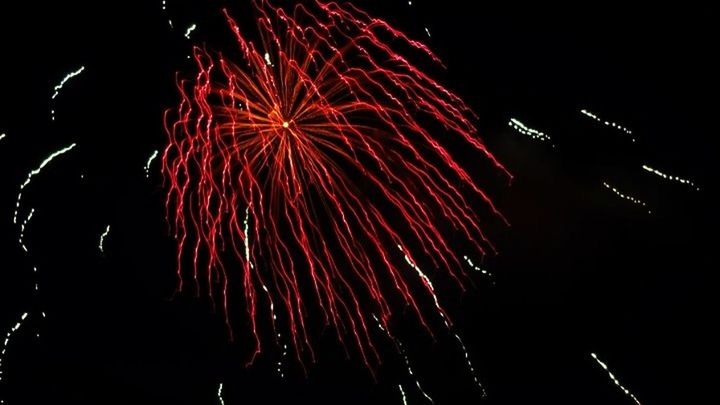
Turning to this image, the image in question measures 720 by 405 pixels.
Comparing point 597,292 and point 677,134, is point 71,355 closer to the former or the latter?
point 597,292

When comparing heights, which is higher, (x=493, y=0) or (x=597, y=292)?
(x=493, y=0)

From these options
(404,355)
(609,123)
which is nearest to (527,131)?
(609,123)

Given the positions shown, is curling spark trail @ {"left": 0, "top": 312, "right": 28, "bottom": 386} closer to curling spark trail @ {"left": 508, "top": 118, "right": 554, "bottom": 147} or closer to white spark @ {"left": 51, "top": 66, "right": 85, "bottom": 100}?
white spark @ {"left": 51, "top": 66, "right": 85, "bottom": 100}

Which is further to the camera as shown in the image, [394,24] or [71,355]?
[394,24]

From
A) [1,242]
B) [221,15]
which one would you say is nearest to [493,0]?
[221,15]

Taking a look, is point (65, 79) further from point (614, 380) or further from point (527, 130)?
point (614, 380)

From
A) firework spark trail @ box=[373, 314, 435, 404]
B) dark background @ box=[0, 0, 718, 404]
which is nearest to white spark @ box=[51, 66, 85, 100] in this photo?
dark background @ box=[0, 0, 718, 404]
